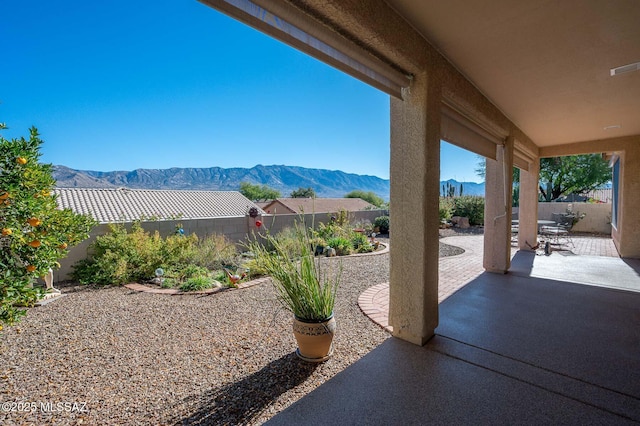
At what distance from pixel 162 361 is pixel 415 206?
2.72 m

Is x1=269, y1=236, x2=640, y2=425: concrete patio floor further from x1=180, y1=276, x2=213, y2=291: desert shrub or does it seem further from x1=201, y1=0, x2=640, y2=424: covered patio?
x1=180, y1=276, x2=213, y2=291: desert shrub

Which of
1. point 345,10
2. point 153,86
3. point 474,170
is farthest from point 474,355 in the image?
point 153,86

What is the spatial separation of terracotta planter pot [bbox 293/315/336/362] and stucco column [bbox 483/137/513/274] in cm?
441

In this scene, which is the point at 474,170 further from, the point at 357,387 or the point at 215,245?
the point at 357,387

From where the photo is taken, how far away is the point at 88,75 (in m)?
24.0

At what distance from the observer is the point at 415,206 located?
275cm

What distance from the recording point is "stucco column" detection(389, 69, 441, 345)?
107 inches

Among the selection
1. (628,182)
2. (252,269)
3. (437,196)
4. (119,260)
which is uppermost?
(628,182)

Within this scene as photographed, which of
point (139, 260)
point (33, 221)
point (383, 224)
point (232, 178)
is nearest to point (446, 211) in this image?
point (383, 224)

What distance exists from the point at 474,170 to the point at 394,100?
21.8 metres

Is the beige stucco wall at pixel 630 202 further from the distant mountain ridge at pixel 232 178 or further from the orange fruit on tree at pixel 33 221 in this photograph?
the distant mountain ridge at pixel 232 178

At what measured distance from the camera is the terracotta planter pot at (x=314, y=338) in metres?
2.48

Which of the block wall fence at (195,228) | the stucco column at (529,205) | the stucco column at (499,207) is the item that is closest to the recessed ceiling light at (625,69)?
the stucco column at (499,207)

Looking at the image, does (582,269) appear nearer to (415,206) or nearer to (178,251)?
(415,206)
